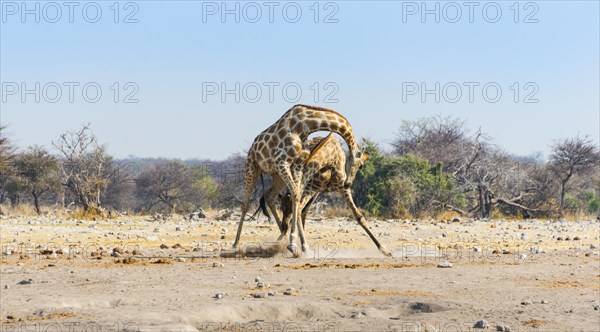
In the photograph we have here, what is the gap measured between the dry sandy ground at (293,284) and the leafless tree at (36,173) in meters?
15.0

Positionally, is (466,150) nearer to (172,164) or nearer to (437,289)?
(172,164)

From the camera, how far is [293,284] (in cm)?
1030

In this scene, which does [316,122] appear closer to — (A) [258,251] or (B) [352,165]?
(B) [352,165]

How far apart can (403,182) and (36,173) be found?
14326 mm

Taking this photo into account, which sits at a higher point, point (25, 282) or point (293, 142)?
point (293, 142)

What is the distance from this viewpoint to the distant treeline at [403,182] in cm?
2606

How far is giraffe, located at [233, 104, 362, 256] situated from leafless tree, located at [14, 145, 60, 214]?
66.9 ft

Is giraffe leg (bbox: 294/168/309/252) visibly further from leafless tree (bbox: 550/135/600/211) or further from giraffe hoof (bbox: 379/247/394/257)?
leafless tree (bbox: 550/135/600/211)

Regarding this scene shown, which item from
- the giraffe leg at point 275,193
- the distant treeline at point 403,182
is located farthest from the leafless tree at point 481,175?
the giraffe leg at point 275,193

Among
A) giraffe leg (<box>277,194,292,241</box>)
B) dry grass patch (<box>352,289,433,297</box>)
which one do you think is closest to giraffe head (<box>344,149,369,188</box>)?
giraffe leg (<box>277,194,292,241</box>)

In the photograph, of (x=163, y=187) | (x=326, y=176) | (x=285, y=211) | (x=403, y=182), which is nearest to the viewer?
(x=326, y=176)

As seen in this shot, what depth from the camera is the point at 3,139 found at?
3216 cm

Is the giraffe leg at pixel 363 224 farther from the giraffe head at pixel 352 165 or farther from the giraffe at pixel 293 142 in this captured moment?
the giraffe at pixel 293 142

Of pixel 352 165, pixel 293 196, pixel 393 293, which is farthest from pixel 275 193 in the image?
pixel 393 293
